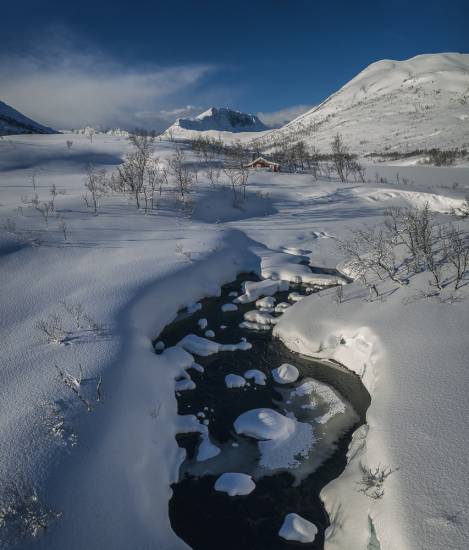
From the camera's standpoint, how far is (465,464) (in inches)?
227

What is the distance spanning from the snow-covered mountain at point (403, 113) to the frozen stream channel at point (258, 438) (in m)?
90.2

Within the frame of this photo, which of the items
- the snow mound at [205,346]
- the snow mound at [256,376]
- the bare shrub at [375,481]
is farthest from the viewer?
the snow mound at [205,346]

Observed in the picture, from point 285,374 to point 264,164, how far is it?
54.8 meters

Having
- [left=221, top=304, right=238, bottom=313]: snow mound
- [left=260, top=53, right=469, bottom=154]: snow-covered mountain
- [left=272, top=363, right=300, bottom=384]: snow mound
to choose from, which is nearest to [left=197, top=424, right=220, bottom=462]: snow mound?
[left=272, top=363, right=300, bottom=384]: snow mound

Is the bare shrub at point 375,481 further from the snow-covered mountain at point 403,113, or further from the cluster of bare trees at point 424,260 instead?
the snow-covered mountain at point 403,113

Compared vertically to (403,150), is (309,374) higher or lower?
lower

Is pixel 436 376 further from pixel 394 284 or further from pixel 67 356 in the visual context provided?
pixel 67 356

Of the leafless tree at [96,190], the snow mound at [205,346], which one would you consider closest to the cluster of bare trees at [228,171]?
the leafless tree at [96,190]

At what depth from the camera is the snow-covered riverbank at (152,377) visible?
5.73 meters

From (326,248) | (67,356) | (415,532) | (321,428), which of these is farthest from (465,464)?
(326,248)

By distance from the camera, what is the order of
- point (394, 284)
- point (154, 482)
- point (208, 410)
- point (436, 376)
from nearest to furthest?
point (154, 482) → point (436, 376) → point (208, 410) → point (394, 284)

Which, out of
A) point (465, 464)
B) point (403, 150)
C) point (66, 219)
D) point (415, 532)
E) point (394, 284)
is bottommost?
point (415, 532)

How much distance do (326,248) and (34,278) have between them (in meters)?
16.3

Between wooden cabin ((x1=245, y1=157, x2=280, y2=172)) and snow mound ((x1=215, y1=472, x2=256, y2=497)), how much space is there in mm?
56398
